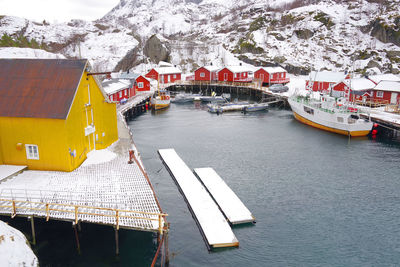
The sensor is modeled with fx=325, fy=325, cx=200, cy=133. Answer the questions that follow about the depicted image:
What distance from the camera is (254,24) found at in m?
124

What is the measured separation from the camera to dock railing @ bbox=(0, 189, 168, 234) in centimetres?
1606

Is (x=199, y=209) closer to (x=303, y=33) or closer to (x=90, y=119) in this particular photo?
(x=90, y=119)

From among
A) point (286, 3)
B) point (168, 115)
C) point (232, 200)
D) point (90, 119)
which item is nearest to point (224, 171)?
point (232, 200)

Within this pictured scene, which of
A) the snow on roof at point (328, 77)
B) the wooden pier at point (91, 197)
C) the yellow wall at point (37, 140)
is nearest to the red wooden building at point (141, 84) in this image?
the snow on roof at point (328, 77)

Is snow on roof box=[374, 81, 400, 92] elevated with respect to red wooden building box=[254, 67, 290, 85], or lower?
lower

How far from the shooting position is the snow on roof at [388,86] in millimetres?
47781

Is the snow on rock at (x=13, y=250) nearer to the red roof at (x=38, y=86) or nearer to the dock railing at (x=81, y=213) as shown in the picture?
the dock railing at (x=81, y=213)

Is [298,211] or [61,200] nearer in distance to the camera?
[61,200]

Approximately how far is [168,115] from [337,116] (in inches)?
1027

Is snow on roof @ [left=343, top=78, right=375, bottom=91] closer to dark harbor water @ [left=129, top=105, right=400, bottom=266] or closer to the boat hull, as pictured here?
the boat hull

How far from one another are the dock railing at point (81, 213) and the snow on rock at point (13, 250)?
1671mm

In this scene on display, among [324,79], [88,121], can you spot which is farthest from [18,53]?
[324,79]

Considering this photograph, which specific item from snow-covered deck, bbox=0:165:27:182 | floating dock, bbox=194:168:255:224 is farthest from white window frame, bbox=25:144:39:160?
floating dock, bbox=194:168:255:224

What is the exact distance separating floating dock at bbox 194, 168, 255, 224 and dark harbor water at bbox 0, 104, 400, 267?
713 millimetres
